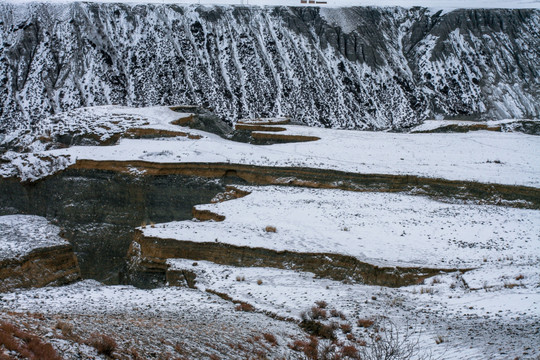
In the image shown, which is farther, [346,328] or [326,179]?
[326,179]

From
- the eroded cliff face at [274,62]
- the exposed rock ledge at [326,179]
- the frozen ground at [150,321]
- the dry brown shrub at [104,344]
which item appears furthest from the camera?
the eroded cliff face at [274,62]

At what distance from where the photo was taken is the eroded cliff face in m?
59.2

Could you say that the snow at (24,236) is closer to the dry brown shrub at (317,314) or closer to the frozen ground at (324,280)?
the frozen ground at (324,280)

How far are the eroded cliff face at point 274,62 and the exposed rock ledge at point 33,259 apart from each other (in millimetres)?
44125

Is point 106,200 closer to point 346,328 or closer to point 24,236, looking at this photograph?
point 24,236

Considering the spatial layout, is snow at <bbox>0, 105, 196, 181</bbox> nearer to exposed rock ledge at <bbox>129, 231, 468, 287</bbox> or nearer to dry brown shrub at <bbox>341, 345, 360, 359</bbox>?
exposed rock ledge at <bbox>129, 231, 468, 287</bbox>

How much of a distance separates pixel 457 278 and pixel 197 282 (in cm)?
636

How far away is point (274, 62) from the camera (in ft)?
213

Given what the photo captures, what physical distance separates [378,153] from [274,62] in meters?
41.0

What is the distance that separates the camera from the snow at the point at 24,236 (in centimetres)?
1283

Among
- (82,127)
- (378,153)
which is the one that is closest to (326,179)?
(378,153)

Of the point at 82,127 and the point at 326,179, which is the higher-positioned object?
the point at 82,127

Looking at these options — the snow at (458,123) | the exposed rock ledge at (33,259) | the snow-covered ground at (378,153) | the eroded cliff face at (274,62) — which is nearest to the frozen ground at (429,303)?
the exposed rock ledge at (33,259)

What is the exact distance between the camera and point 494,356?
6.51m
